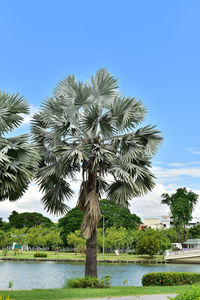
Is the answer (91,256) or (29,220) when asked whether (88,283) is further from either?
(29,220)

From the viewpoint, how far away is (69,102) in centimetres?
1733

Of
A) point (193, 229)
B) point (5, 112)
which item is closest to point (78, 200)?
point (5, 112)

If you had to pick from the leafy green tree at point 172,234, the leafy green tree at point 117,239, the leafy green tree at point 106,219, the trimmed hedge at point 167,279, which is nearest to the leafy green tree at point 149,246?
the leafy green tree at point 117,239

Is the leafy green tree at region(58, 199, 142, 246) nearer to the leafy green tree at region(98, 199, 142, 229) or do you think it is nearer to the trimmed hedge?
the leafy green tree at region(98, 199, 142, 229)

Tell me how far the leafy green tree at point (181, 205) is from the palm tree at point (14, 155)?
196ft

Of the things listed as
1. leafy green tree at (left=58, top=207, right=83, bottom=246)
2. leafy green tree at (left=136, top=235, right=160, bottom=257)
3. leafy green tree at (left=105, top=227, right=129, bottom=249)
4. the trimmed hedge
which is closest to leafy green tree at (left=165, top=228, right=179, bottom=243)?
leafy green tree at (left=105, top=227, right=129, bottom=249)

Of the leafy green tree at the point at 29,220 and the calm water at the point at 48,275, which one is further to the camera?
the leafy green tree at the point at 29,220

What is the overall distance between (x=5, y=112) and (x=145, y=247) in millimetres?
51546

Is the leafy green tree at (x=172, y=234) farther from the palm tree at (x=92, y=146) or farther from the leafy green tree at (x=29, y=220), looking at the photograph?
the palm tree at (x=92, y=146)

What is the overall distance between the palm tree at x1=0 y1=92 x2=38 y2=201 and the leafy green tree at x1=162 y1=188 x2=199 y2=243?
196ft

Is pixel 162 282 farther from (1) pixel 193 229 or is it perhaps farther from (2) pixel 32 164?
(1) pixel 193 229

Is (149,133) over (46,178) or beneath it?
over

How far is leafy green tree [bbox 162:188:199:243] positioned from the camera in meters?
70.0

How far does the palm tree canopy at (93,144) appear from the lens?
1631 cm
